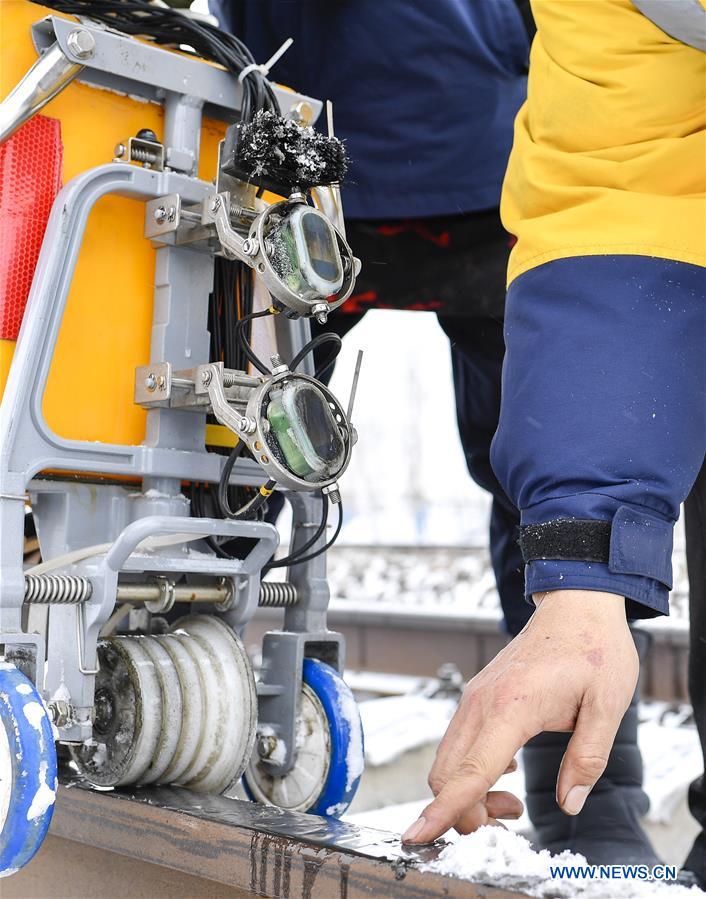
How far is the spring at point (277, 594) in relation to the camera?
5.45 feet

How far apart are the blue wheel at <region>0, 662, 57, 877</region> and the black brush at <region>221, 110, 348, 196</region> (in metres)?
0.80

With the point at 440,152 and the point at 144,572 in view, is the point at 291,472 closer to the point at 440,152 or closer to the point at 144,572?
the point at 144,572

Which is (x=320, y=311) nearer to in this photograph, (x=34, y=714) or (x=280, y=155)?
(x=280, y=155)

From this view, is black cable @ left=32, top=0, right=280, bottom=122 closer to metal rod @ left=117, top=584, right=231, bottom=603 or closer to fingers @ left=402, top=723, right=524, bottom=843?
metal rod @ left=117, top=584, right=231, bottom=603

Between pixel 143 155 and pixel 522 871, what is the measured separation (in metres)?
1.13

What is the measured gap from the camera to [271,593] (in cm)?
167

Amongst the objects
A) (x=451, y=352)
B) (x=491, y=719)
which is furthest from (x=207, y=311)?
(x=451, y=352)

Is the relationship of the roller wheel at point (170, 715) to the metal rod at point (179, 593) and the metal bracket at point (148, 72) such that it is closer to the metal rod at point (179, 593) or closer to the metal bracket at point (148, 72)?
the metal rod at point (179, 593)

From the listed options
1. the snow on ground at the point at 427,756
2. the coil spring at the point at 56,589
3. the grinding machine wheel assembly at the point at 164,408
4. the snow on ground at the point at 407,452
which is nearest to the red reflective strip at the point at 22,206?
the grinding machine wheel assembly at the point at 164,408

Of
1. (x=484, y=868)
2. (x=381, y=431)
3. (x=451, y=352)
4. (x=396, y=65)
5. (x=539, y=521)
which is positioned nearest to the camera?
(x=484, y=868)

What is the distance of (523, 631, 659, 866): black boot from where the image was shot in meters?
2.05

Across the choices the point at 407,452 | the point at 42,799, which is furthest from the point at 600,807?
the point at 407,452

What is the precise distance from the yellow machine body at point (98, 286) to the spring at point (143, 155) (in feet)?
0.14

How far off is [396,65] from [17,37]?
38.4 inches
